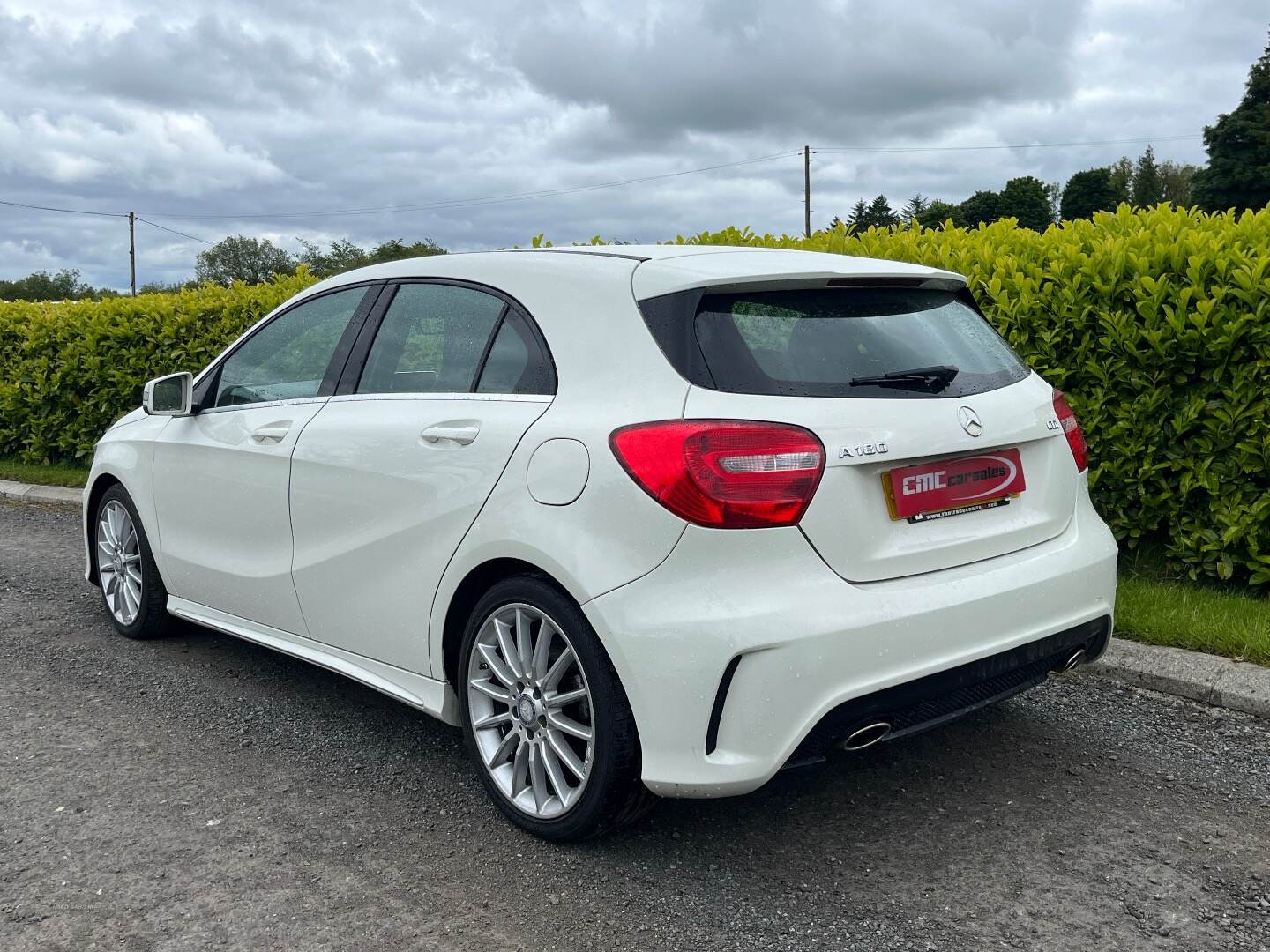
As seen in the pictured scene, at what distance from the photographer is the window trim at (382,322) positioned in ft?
11.4

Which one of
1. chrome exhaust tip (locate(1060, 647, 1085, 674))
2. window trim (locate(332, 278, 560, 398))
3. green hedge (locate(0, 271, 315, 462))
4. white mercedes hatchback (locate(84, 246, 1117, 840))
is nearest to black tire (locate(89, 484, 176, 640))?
white mercedes hatchback (locate(84, 246, 1117, 840))

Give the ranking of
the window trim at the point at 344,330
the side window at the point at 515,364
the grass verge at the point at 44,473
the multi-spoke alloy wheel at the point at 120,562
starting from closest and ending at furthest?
the side window at the point at 515,364
the window trim at the point at 344,330
the multi-spoke alloy wheel at the point at 120,562
the grass verge at the point at 44,473

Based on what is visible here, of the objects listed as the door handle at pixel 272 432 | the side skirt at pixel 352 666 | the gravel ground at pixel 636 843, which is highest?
the door handle at pixel 272 432

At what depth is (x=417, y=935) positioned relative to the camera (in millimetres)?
2949

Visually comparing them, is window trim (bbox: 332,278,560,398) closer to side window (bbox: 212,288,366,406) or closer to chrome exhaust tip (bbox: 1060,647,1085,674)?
side window (bbox: 212,288,366,406)

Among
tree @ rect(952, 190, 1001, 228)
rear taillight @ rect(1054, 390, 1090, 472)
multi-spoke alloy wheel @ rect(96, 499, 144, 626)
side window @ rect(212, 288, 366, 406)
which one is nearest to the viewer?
rear taillight @ rect(1054, 390, 1090, 472)

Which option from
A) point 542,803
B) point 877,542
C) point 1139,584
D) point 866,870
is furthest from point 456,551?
point 1139,584

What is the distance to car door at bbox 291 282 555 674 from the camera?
3.50 metres

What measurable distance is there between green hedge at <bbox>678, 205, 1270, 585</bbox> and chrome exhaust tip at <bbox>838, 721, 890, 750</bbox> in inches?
127

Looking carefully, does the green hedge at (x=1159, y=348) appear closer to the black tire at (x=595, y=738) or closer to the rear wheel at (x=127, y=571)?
the black tire at (x=595, y=738)

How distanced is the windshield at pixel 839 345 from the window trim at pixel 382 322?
530 millimetres

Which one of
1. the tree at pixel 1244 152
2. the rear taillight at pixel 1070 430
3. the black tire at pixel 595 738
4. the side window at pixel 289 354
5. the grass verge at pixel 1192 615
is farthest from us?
the tree at pixel 1244 152

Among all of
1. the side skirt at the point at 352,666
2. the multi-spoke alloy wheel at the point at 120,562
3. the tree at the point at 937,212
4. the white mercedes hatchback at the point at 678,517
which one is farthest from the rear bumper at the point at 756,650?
the tree at the point at 937,212

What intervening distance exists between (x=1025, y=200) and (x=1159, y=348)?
9827cm
